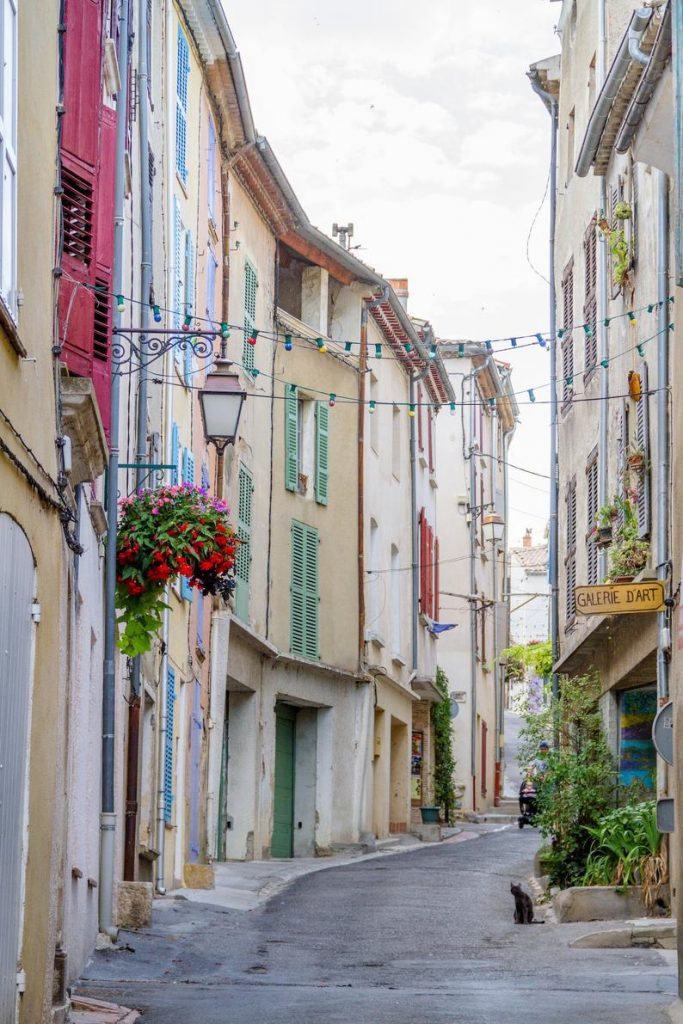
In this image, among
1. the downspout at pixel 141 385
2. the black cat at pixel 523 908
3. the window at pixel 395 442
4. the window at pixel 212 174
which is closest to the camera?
the downspout at pixel 141 385

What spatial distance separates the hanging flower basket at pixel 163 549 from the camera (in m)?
12.6

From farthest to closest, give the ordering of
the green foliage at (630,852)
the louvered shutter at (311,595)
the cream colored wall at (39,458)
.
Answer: the louvered shutter at (311,595) < the green foliage at (630,852) < the cream colored wall at (39,458)

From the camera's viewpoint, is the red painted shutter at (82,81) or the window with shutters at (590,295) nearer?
the red painted shutter at (82,81)

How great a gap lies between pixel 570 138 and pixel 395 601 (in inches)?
455

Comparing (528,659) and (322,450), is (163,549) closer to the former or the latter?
(322,450)

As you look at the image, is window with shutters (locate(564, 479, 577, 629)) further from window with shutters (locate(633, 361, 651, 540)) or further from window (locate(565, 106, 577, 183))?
window with shutters (locate(633, 361, 651, 540))

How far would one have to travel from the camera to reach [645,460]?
17031 millimetres

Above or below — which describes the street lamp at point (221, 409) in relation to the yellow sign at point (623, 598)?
above

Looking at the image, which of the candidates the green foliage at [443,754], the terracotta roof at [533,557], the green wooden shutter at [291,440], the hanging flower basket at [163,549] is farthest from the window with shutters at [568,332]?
the terracotta roof at [533,557]

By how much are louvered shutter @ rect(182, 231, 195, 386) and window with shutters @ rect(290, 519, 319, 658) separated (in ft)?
24.5

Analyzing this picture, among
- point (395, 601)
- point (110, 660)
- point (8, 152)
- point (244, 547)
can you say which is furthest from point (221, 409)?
point (395, 601)

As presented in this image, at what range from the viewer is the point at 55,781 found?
8984 mm

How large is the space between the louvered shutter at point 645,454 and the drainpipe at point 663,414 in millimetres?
743

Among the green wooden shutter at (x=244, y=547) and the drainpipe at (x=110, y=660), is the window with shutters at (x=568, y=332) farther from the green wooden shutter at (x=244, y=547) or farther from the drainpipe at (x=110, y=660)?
the drainpipe at (x=110, y=660)
